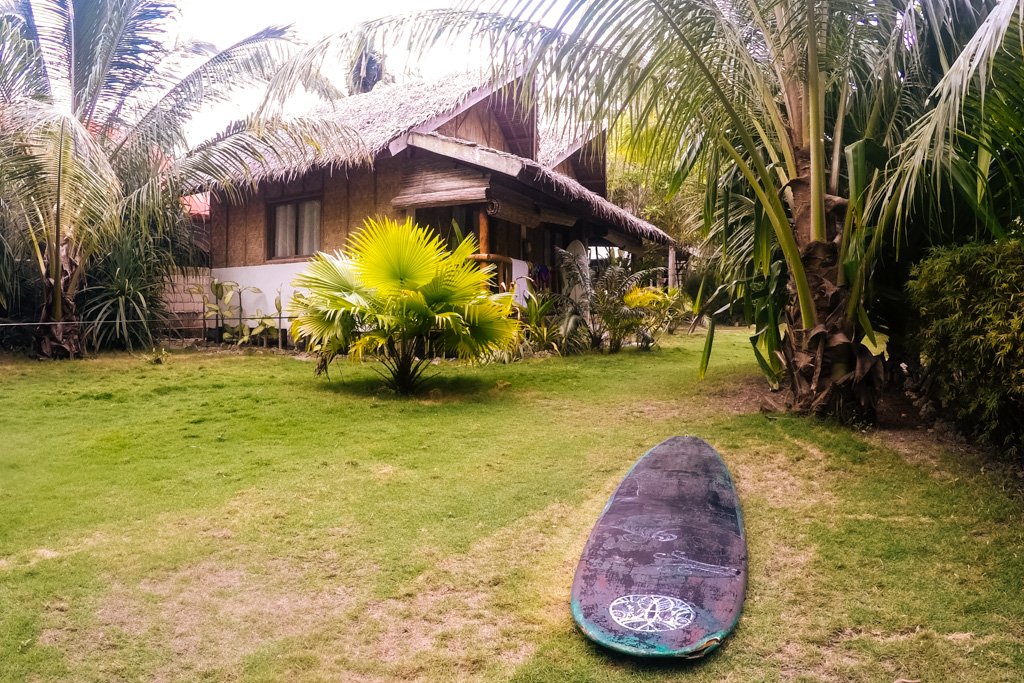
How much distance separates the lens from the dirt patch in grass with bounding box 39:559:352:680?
2.15 meters

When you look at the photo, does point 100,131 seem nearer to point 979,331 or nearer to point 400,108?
point 400,108

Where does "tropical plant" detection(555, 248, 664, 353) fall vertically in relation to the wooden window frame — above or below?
below

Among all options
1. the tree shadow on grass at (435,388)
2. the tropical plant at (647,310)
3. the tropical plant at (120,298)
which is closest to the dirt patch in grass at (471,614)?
the tree shadow on grass at (435,388)

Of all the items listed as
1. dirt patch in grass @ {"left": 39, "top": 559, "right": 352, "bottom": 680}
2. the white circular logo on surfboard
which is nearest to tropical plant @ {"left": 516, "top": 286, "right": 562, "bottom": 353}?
dirt patch in grass @ {"left": 39, "top": 559, "right": 352, "bottom": 680}

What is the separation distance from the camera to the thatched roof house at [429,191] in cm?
850

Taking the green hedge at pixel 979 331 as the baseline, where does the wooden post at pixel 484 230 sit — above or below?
above

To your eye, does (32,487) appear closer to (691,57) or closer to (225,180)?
(691,57)

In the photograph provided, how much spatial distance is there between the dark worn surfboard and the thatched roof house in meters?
5.26

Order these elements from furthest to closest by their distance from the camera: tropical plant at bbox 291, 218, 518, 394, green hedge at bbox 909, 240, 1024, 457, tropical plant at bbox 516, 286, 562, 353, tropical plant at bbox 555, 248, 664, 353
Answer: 1. tropical plant at bbox 555, 248, 664, 353
2. tropical plant at bbox 516, 286, 562, 353
3. tropical plant at bbox 291, 218, 518, 394
4. green hedge at bbox 909, 240, 1024, 457

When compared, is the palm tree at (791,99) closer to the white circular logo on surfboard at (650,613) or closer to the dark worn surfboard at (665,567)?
the dark worn surfboard at (665,567)

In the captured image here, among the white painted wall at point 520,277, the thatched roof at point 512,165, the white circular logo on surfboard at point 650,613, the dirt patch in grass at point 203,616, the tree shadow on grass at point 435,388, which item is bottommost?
the dirt patch in grass at point 203,616

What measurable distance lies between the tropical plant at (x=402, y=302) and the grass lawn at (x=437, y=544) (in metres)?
0.65

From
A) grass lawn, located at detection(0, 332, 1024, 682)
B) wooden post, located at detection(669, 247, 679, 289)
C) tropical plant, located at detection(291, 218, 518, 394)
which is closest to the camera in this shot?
grass lawn, located at detection(0, 332, 1024, 682)

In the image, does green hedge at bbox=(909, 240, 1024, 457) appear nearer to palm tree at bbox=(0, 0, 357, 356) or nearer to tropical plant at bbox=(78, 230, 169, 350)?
palm tree at bbox=(0, 0, 357, 356)
